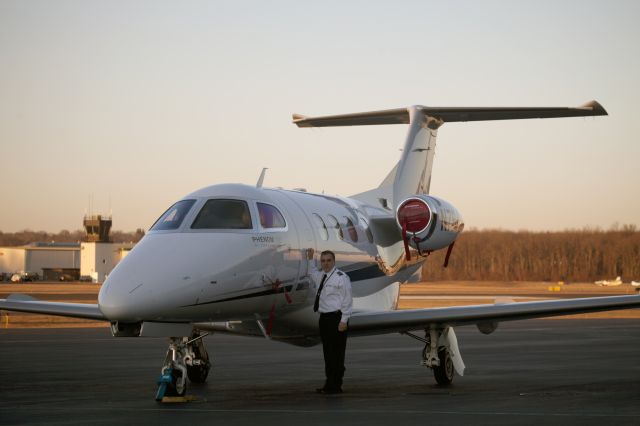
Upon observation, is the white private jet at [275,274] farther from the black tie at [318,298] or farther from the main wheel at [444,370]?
the black tie at [318,298]

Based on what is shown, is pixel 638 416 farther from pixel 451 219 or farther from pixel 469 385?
pixel 451 219

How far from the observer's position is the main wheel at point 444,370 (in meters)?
15.2

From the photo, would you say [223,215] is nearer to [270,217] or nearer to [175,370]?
[270,217]

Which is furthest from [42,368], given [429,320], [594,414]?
[594,414]

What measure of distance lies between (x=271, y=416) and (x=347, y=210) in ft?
23.7

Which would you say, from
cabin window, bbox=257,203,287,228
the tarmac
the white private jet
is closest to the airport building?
the tarmac

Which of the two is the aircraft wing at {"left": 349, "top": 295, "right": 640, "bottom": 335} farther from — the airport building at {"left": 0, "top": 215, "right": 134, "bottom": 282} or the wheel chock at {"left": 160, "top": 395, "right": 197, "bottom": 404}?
the airport building at {"left": 0, "top": 215, "right": 134, "bottom": 282}

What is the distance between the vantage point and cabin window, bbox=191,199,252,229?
1336 centimetres

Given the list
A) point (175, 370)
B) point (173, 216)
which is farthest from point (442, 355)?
point (173, 216)

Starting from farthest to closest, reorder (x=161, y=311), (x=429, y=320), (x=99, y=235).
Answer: (x=99, y=235), (x=429, y=320), (x=161, y=311)

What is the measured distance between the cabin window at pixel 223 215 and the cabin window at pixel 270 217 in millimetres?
285

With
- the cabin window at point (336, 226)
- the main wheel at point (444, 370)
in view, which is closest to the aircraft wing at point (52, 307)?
the cabin window at point (336, 226)

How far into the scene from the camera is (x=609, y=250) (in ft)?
360

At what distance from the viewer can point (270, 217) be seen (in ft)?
47.0
